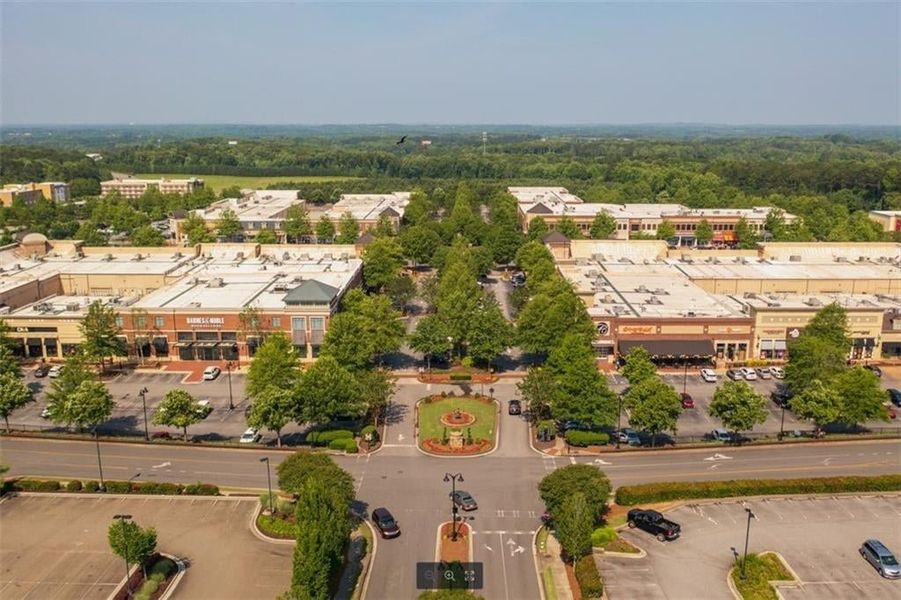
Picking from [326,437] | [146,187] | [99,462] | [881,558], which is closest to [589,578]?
[881,558]

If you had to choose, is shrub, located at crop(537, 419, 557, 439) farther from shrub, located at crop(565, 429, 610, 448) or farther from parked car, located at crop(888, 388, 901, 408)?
parked car, located at crop(888, 388, 901, 408)

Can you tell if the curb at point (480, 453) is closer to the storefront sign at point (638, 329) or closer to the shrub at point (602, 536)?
the shrub at point (602, 536)

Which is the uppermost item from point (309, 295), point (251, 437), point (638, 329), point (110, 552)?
point (309, 295)

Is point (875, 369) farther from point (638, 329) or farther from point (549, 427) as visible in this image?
point (549, 427)

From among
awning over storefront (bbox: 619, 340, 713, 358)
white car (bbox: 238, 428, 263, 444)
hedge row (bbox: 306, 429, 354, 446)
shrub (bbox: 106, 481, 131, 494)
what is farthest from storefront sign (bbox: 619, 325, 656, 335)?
shrub (bbox: 106, 481, 131, 494)

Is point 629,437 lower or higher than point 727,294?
lower

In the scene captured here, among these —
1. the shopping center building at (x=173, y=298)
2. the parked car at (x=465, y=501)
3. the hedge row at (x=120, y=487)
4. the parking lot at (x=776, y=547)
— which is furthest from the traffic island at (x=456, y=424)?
the shopping center building at (x=173, y=298)
